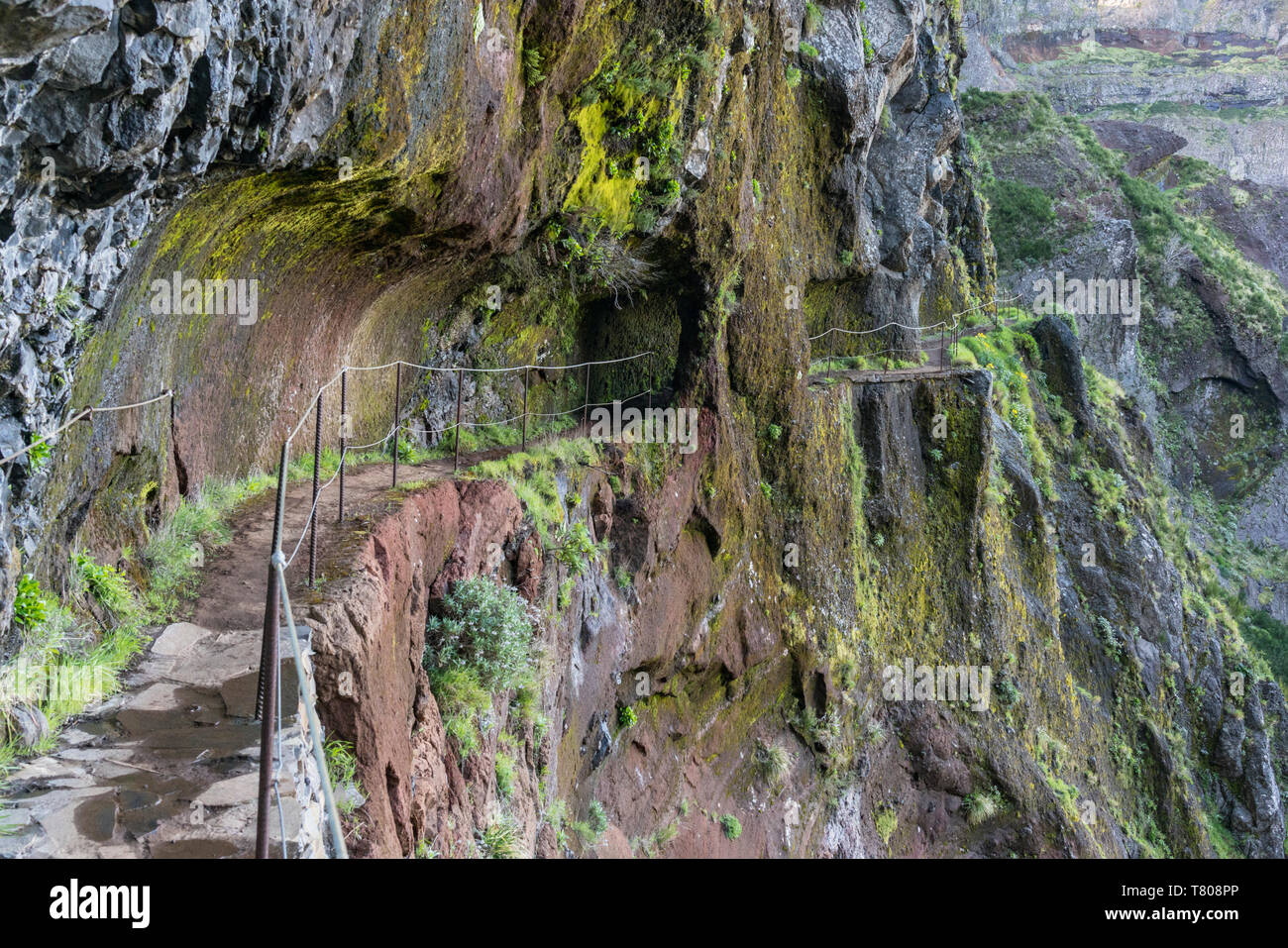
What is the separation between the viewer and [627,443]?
11.0m

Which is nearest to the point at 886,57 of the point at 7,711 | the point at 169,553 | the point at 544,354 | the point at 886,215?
the point at 886,215

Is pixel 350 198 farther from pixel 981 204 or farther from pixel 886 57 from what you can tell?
pixel 981 204

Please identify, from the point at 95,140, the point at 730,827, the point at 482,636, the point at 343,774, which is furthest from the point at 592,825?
the point at 95,140

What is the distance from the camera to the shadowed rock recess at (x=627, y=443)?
14.6 ft

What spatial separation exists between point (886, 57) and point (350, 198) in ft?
49.2

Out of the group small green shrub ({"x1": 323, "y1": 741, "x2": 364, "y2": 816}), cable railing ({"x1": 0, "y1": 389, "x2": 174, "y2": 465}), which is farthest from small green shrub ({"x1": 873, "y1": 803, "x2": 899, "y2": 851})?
cable railing ({"x1": 0, "y1": 389, "x2": 174, "y2": 465})

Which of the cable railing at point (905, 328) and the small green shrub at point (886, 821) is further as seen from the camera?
the cable railing at point (905, 328)

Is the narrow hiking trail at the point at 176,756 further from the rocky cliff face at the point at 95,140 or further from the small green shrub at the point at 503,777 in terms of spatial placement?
the small green shrub at the point at 503,777

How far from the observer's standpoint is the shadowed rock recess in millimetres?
4465

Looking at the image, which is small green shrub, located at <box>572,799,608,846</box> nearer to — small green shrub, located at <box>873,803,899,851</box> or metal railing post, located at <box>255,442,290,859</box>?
small green shrub, located at <box>873,803,899,851</box>

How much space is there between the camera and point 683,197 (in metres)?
11.6

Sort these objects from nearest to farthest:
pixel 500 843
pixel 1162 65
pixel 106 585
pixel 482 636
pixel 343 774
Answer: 1. pixel 343 774
2. pixel 106 585
3. pixel 500 843
4. pixel 482 636
5. pixel 1162 65

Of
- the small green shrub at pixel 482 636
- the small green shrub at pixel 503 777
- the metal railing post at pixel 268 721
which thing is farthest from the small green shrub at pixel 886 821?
the metal railing post at pixel 268 721

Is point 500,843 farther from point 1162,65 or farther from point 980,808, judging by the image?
point 1162,65
